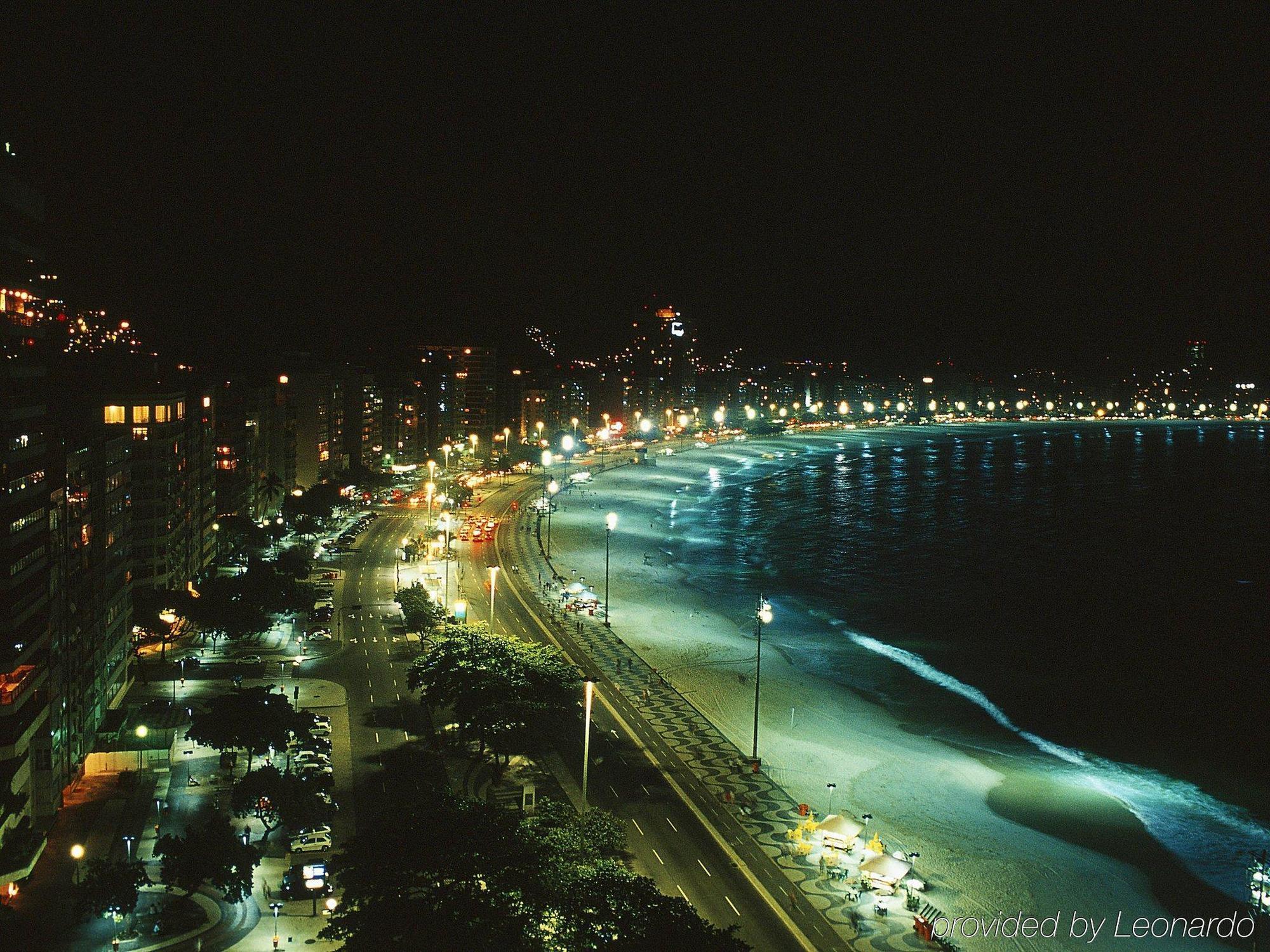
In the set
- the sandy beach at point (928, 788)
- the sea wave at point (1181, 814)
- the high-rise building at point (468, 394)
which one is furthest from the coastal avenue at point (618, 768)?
the high-rise building at point (468, 394)

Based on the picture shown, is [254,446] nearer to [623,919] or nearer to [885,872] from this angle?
[885,872]

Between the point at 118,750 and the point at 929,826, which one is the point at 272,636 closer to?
the point at 118,750

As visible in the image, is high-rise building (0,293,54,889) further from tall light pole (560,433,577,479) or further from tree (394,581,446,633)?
tall light pole (560,433,577,479)

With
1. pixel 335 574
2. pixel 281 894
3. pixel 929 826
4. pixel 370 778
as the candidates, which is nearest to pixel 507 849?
pixel 281 894

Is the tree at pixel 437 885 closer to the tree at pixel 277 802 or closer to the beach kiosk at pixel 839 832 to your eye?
the tree at pixel 277 802

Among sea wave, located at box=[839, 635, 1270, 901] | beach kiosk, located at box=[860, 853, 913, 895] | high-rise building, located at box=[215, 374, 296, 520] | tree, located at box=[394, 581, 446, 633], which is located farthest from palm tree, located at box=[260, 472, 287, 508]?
beach kiosk, located at box=[860, 853, 913, 895]

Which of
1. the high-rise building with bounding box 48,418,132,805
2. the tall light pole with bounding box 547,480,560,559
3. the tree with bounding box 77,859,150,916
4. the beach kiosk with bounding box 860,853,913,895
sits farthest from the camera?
the tall light pole with bounding box 547,480,560,559
